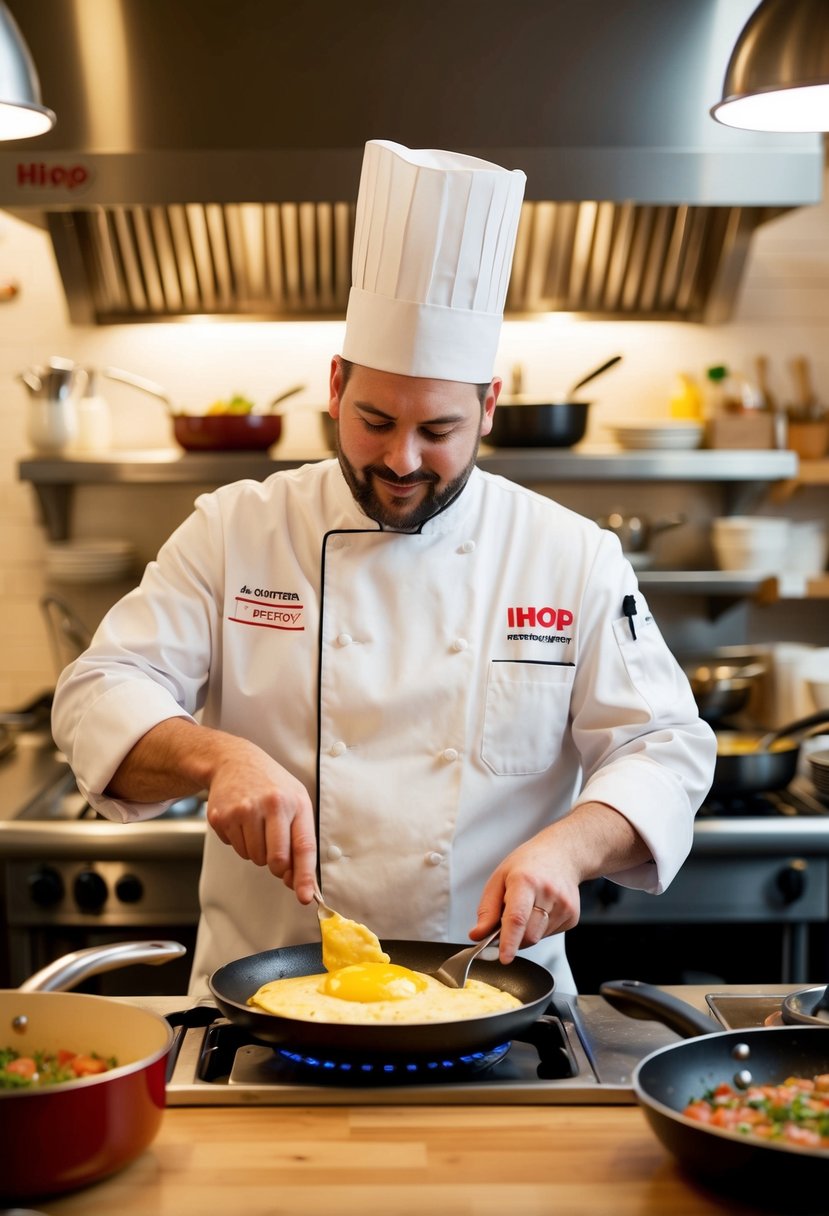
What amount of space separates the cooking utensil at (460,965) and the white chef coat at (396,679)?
14.6 inches

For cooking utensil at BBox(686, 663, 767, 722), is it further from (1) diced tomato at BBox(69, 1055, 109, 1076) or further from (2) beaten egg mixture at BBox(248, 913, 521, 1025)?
(1) diced tomato at BBox(69, 1055, 109, 1076)

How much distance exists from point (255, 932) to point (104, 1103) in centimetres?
90

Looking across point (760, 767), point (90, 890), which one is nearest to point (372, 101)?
point (760, 767)

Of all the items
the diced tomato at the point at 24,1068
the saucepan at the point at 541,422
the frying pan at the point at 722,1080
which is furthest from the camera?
the saucepan at the point at 541,422

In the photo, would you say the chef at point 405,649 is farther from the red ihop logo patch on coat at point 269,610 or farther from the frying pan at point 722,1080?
the frying pan at point 722,1080

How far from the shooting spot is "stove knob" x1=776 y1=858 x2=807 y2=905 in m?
2.79

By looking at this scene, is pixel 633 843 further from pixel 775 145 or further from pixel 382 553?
pixel 775 145

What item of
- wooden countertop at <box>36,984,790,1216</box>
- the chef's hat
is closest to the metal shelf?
the chef's hat

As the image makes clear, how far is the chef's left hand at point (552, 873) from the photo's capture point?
152 cm

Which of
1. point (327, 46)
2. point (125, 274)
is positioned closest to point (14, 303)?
point (125, 274)

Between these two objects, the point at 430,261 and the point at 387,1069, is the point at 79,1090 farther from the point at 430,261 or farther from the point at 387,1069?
the point at 430,261

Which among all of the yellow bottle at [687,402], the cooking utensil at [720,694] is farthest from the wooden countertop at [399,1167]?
the yellow bottle at [687,402]

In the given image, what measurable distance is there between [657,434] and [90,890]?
1.74 meters

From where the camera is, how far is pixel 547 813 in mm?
2014
